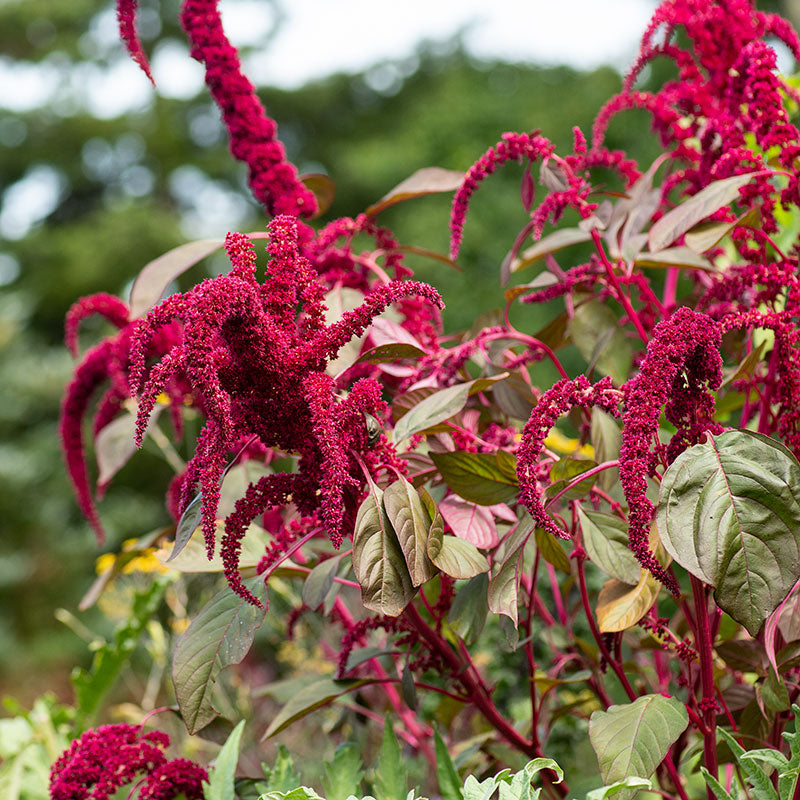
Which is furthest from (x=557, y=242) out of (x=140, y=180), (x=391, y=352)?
(x=140, y=180)

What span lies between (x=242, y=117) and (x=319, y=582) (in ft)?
1.35

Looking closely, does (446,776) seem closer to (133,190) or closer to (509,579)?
(509,579)

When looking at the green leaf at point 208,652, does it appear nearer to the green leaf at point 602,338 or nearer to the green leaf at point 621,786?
the green leaf at point 621,786

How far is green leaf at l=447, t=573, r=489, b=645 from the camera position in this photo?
2.15 ft

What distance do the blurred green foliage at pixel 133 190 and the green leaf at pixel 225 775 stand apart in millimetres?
4339

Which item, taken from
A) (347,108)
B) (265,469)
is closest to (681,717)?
(265,469)

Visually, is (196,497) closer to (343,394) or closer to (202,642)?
(202,642)

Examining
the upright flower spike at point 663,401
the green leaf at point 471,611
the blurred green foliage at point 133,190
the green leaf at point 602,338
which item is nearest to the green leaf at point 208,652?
the green leaf at point 471,611

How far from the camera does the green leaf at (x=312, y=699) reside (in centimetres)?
71

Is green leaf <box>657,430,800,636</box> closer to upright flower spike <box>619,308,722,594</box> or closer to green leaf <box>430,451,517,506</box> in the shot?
upright flower spike <box>619,308,722,594</box>

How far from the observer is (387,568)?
534 millimetres

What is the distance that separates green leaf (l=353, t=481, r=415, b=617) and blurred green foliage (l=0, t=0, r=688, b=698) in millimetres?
4453

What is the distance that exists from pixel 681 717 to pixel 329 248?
0.50m

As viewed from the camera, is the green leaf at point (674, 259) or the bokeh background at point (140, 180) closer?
the green leaf at point (674, 259)
